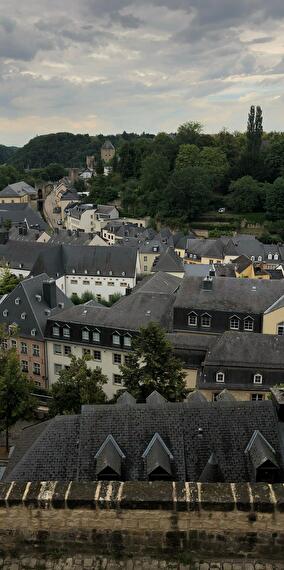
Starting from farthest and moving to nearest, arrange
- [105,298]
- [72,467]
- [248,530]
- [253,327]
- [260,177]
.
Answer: [260,177] → [105,298] → [253,327] → [72,467] → [248,530]

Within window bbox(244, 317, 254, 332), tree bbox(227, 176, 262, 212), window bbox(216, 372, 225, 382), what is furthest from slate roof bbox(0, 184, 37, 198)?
window bbox(216, 372, 225, 382)

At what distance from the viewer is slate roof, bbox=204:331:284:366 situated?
91.9 ft

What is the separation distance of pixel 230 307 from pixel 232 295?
119cm

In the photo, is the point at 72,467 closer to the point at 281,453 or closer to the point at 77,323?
the point at 281,453

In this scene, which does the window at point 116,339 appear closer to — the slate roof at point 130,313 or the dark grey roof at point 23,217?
the slate roof at point 130,313

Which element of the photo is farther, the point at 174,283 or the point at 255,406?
the point at 174,283

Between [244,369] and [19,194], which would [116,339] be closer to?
[244,369]

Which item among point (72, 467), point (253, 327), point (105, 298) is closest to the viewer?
point (72, 467)

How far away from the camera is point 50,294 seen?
3975cm

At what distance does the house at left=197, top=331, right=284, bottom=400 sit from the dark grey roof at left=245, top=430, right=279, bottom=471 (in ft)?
38.7

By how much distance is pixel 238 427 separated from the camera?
54.1 ft

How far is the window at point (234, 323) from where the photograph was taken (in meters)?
33.6

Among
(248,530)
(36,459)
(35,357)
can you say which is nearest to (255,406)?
(36,459)

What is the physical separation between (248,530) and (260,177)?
11447cm
